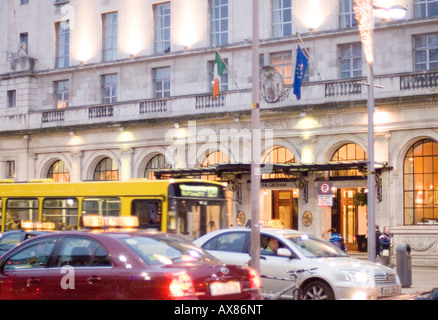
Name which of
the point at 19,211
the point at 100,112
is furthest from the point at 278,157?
the point at 19,211

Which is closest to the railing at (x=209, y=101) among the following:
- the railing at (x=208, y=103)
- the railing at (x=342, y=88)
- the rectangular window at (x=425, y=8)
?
the railing at (x=208, y=103)

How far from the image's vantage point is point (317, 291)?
16078mm

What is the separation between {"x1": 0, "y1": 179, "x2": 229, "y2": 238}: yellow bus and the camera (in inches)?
931

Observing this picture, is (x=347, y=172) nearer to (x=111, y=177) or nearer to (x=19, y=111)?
(x=111, y=177)

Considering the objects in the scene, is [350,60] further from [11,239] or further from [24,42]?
[24,42]

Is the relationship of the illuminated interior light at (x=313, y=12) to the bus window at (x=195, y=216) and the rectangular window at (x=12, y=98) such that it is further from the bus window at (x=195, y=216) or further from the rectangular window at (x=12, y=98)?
the rectangular window at (x=12, y=98)

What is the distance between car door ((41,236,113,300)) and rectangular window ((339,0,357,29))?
2679cm

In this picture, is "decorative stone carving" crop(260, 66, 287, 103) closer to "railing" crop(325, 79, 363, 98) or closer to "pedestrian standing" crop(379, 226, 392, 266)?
"railing" crop(325, 79, 363, 98)

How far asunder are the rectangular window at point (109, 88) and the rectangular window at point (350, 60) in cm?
1327

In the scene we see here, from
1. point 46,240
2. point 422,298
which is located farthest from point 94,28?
point 422,298

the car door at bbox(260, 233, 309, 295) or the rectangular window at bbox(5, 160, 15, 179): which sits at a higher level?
the rectangular window at bbox(5, 160, 15, 179)

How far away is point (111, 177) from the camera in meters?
43.8

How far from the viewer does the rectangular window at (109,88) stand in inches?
1750

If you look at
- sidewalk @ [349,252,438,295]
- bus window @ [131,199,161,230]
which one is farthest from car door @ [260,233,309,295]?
bus window @ [131,199,161,230]
